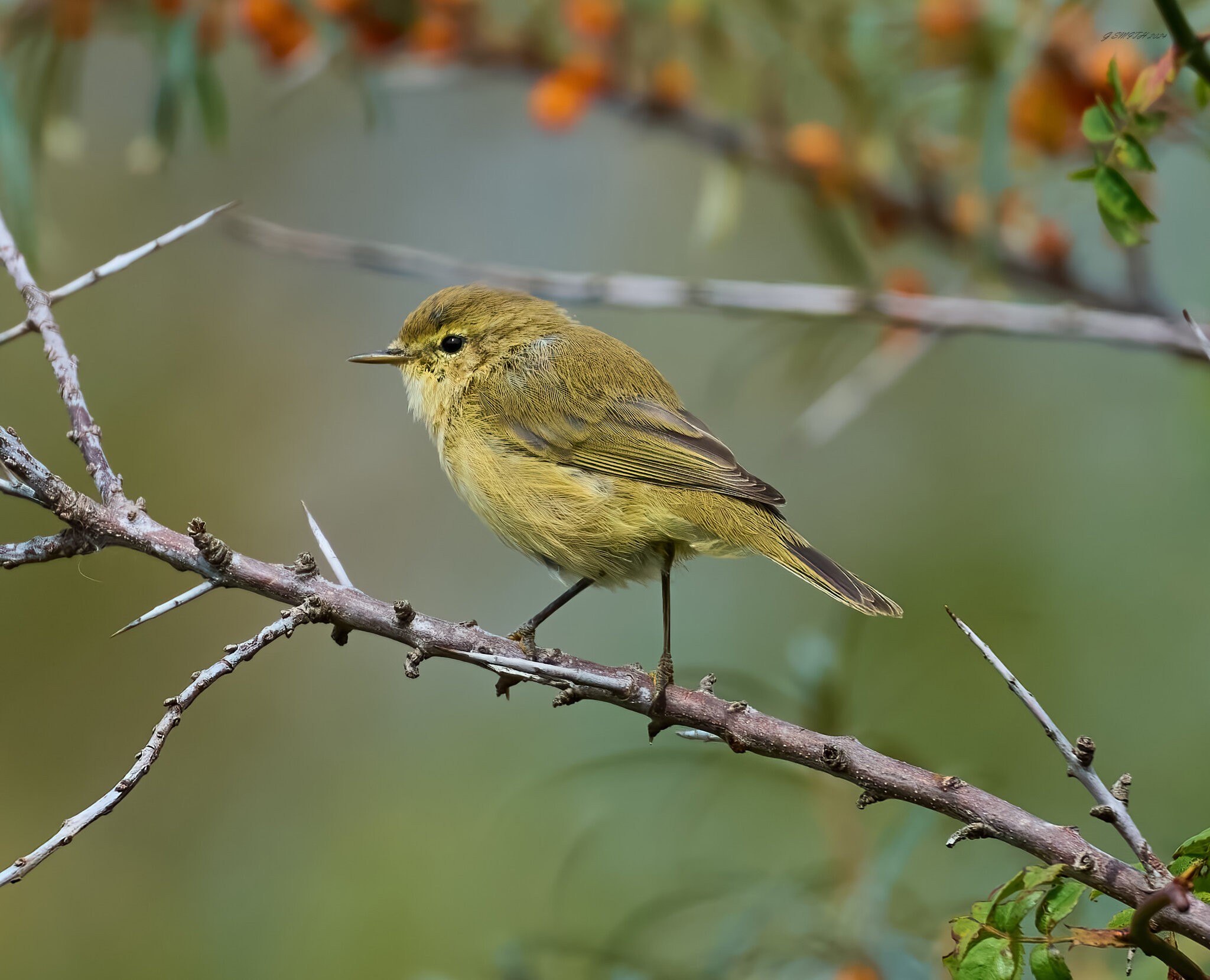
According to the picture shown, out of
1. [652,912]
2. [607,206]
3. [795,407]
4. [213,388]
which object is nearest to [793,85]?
[795,407]

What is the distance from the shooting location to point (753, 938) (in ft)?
9.08

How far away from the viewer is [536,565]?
9.59ft

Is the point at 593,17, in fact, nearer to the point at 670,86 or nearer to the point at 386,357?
the point at 670,86

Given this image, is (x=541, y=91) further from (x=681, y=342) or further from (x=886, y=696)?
(x=681, y=342)

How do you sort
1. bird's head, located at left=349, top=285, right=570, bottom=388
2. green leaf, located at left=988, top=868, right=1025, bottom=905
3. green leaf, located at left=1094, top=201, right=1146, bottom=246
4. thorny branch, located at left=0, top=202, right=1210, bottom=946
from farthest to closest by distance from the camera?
bird's head, located at left=349, top=285, right=570, bottom=388
green leaf, located at left=1094, top=201, right=1146, bottom=246
thorny branch, located at left=0, top=202, right=1210, bottom=946
green leaf, located at left=988, top=868, right=1025, bottom=905

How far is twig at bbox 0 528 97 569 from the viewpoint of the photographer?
5.03ft

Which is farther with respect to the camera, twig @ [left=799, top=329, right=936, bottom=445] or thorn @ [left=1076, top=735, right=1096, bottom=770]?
twig @ [left=799, top=329, right=936, bottom=445]

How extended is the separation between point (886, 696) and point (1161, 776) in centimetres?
124

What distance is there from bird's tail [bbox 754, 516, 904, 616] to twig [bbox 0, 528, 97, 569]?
4.45 feet

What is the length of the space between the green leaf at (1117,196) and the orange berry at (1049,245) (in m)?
1.78

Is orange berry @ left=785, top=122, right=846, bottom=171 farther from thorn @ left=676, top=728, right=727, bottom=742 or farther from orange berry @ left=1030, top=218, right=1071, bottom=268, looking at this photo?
thorn @ left=676, top=728, right=727, bottom=742

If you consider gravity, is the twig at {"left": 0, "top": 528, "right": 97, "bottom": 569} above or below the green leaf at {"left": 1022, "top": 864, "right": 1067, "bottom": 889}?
above

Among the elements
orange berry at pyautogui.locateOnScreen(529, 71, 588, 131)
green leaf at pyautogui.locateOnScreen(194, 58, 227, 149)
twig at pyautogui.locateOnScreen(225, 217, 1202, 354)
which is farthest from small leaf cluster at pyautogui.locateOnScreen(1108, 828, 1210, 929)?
green leaf at pyautogui.locateOnScreen(194, 58, 227, 149)

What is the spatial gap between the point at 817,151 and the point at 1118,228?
179 centimetres
